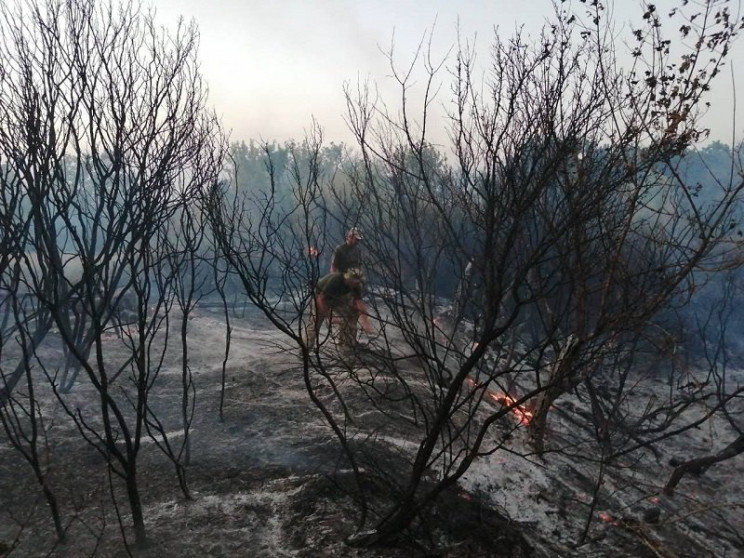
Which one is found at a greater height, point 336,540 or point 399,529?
point 399,529

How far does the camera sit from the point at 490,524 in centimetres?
422

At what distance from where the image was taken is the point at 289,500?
4184mm

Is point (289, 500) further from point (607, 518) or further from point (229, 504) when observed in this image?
point (607, 518)

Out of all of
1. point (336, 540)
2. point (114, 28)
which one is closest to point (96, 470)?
point (336, 540)

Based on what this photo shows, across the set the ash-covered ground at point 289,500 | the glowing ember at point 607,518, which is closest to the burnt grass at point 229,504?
the ash-covered ground at point 289,500

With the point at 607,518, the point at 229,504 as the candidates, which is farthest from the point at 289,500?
the point at 607,518

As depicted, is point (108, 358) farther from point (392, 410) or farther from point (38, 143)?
point (38, 143)

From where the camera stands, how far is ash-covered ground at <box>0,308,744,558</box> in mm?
3664

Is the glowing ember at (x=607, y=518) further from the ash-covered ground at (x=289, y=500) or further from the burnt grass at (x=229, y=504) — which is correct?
the burnt grass at (x=229, y=504)

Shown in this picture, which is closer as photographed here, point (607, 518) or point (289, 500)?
point (289, 500)

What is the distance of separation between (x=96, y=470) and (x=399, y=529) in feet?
9.72

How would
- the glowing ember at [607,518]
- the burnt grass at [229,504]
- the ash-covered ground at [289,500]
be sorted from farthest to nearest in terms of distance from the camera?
the glowing ember at [607,518]
the ash-covered ground at [289,500]
the burnt grass at [229,504]

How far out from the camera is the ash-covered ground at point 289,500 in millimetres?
3664

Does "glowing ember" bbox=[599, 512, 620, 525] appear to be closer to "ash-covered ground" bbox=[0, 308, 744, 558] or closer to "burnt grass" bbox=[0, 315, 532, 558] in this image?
"ash-covered ground" bbox=[0, 308, 744, 558]
